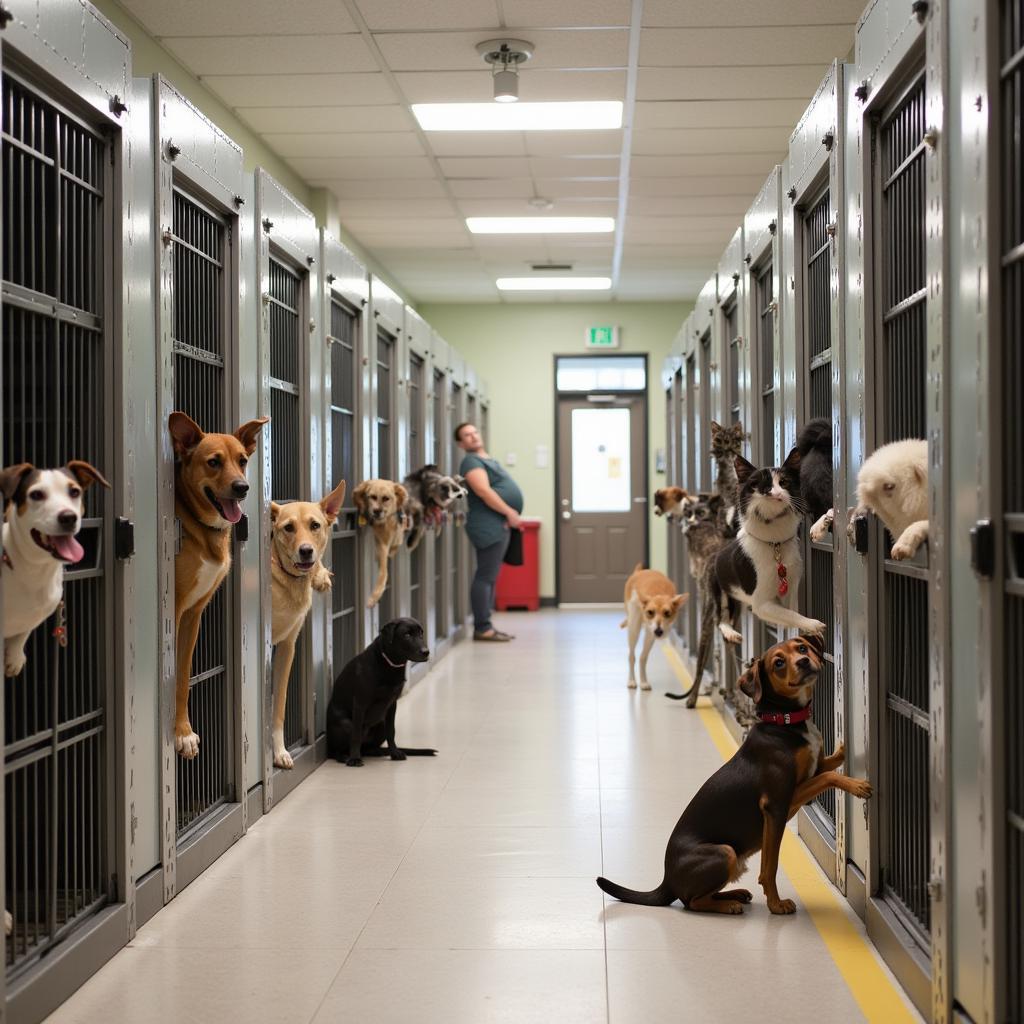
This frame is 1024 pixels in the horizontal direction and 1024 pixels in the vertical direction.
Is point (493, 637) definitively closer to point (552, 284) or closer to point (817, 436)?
point (552, 284)

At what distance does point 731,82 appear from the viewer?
696cm

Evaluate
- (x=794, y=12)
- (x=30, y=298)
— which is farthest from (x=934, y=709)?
(x=794, y=12)

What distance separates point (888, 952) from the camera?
121 inches

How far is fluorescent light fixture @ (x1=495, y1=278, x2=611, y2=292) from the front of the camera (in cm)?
1310

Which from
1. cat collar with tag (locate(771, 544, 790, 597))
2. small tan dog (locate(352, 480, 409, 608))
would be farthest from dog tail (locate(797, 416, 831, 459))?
small tan dog (locate(352, 480, 409, 608))

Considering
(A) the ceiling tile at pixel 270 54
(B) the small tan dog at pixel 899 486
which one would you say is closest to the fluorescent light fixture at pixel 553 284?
(A) the ceiling tile at pixel 270 54

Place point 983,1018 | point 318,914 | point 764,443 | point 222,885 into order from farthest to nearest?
point 764,443
point 222,885
point 318,914
point 983,1018

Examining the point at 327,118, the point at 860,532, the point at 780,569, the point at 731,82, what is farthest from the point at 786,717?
the point at 327,118

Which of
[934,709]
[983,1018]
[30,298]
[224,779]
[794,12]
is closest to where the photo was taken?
[983,1018]

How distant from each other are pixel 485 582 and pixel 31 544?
843 cm

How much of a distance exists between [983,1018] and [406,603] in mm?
5861

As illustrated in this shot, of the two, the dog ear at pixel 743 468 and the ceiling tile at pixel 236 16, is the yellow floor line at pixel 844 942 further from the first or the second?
the ceiling tile at pixel 236 16

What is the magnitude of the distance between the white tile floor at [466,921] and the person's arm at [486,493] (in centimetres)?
494

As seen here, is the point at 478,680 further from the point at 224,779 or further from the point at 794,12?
the point at 794,12
